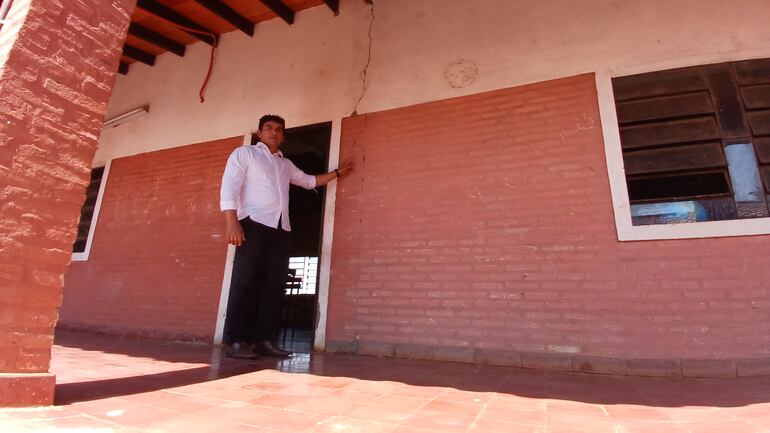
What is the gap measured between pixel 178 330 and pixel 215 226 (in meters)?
1.10

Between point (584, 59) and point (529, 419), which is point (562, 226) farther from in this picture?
point (529, 419)

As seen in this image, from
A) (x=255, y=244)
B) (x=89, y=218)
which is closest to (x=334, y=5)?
(x=255, y=244)

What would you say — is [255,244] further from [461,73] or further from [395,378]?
[461,73]

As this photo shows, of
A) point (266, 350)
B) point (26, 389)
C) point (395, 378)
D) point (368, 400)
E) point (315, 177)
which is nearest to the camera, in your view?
point (26, 389)

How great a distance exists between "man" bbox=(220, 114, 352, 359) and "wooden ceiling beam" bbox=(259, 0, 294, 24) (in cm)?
204

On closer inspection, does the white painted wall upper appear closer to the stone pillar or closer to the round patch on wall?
the round patch on wall

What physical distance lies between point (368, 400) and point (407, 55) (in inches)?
128

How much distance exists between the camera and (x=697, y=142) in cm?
282

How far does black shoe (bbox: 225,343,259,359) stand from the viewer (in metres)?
2.78

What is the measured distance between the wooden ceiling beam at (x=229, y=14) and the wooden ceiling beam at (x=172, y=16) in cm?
56

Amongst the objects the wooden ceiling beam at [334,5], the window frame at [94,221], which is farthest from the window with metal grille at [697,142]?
the window frame at [94,221]

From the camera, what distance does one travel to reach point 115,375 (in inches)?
79.4

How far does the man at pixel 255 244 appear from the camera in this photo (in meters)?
2.94

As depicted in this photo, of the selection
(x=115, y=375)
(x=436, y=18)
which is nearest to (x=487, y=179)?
(x=436, y=18)
